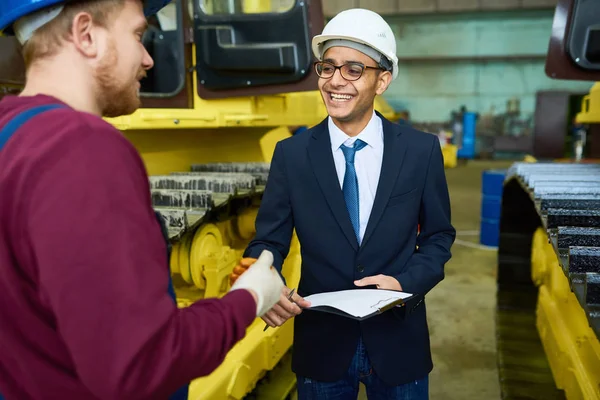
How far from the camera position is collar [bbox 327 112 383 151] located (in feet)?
6.28

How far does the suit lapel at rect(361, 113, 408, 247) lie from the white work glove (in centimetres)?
67

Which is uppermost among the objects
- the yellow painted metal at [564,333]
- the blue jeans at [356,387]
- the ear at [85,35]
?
the ear at [85,35]

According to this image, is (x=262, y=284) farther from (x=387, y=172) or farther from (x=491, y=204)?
(x=491, y=204)

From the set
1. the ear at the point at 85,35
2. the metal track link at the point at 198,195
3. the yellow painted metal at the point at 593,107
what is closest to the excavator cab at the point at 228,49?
the metal track link at the point at 198,195

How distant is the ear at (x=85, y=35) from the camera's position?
95 cm

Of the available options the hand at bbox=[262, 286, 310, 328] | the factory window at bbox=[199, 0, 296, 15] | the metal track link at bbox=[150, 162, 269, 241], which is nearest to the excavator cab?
the factory window at bbox=[199, 0, 296, 15]

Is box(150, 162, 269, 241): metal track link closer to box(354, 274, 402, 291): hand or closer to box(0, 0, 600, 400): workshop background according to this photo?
box(0, 0, 600, 400): workshop background

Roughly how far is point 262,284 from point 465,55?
54.0 feet

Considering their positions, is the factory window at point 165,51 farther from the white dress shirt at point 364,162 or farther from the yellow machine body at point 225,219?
the white dress shirt at point 364,162

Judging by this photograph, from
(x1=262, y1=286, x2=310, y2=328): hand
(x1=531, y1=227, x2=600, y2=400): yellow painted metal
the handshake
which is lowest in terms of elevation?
(x1=531, y1=227, x2=600, y2=400): yellow painted metal

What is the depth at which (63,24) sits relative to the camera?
3.16 ft

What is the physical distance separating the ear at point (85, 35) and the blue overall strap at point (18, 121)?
0.43 feet

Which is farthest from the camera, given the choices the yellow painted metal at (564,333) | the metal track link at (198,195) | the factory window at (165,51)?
the factory window at (165,51)

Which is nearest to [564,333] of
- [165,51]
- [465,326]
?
[465,326]
